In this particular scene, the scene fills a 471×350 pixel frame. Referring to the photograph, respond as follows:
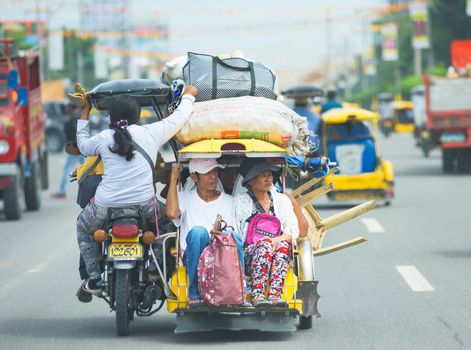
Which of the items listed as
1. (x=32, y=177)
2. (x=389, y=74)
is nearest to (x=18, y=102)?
(x=32, y=177)

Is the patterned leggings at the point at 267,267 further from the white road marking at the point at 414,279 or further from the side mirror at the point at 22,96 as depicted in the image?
the side mirror at the point at 22,96

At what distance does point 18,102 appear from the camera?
853 inches

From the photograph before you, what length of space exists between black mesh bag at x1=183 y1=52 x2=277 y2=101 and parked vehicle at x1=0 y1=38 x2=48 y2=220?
10773 mm

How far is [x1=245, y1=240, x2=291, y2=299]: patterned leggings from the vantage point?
362 inches

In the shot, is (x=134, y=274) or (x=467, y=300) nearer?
(x=134, y=274)

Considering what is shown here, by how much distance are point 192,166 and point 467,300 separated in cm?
292

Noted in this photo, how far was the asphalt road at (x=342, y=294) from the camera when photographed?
9398 mm

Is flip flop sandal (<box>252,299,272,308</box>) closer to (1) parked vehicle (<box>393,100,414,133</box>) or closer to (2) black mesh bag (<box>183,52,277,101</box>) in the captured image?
(2) black mesh bag (<box>183,52,277,101</box>)

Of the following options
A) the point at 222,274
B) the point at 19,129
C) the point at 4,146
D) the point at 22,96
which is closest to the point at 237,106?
the point at 222,274

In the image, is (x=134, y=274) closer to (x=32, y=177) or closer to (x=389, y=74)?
(x=32, y=177)

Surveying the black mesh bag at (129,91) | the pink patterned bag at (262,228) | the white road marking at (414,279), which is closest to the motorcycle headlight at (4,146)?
the white road marking at (414,279)

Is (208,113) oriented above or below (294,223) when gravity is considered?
above

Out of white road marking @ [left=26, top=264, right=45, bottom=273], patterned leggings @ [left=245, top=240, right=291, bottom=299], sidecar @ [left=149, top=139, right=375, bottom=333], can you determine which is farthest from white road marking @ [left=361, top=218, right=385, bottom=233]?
patterned leggings @ [left=245, top=240, right=291, bottom=299]

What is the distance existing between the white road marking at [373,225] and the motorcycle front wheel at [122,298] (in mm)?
8769
